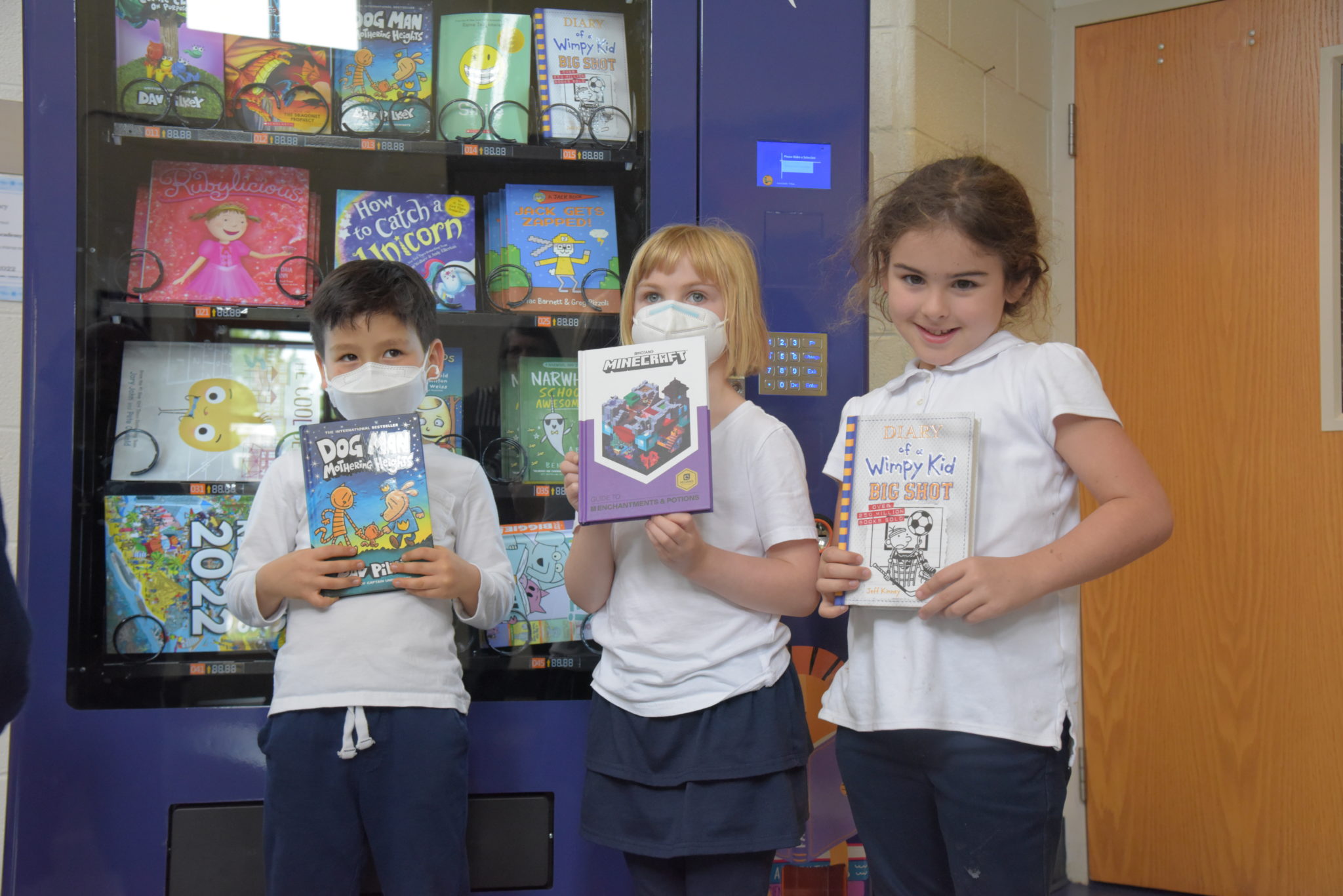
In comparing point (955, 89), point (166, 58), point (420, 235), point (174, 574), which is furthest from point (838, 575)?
point (955, 89)

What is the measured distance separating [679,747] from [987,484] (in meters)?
0.60

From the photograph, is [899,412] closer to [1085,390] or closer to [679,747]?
[1085,390]

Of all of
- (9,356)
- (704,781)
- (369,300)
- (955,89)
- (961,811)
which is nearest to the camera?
(961,811)

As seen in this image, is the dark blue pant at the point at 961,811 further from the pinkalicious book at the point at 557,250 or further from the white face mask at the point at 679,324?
the pinkalicious book at the point at 557,250

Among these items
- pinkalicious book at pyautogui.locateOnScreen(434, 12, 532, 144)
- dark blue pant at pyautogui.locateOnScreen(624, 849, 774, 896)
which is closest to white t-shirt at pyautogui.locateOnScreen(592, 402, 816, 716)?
dark blue pant at pyautogui.locateOnScreen(624, 849, 774, 896)

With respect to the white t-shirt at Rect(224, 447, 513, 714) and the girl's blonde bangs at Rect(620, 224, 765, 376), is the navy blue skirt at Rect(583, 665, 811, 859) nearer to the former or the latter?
the white t-shirt at Rect(224, 447, 513, 714)

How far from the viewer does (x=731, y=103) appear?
202cm

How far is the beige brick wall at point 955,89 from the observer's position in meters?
2.75

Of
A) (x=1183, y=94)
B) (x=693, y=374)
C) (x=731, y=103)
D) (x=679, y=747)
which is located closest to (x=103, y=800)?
(x=679, y=747)

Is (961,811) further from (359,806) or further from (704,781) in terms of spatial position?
(359,806)

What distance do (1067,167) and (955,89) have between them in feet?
1.74

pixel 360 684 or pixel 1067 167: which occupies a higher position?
pixel 1067 167

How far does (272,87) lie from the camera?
82.7 inches

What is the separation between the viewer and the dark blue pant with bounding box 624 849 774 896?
1.48 meters
